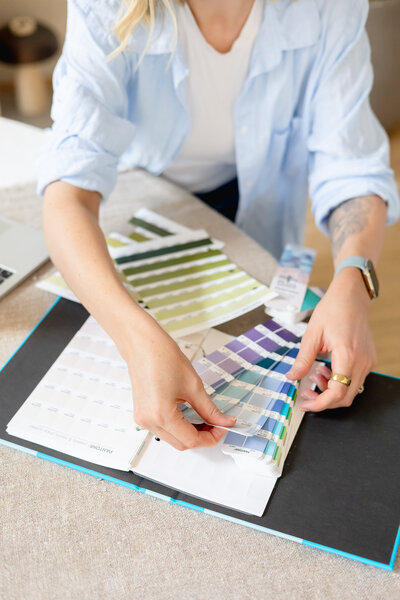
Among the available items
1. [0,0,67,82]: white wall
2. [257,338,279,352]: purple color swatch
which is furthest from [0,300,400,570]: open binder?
[0,0,67,82]: white wall

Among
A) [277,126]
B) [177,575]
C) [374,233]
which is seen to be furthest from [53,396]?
[277,126]

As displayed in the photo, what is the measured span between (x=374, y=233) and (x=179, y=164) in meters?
0.44

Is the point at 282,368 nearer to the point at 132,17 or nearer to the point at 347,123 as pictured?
the point at 347,123

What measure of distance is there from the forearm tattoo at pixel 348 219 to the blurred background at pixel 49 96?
48cm

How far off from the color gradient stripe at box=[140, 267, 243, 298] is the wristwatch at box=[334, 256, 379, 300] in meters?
0.17

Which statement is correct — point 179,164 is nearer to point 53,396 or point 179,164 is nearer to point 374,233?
point 374,233

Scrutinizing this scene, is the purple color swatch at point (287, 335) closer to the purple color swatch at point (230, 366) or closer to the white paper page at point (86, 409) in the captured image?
the purple color swatch at point (230, 366)

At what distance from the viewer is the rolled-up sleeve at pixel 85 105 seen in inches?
37.2

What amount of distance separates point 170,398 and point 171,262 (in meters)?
0.33

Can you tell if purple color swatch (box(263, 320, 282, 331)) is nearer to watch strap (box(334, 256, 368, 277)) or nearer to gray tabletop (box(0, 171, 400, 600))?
watch strap (box(334, 256, 368, 277))

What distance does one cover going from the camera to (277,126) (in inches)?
46.2

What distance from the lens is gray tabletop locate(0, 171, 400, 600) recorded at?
2.13 feet

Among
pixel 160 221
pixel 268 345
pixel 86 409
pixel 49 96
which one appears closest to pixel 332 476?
pixel 268 345

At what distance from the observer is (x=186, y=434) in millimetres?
715
